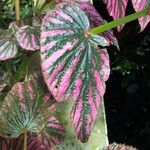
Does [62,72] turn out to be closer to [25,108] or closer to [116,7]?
[25,108]

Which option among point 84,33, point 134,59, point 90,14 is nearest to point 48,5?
point 90,14

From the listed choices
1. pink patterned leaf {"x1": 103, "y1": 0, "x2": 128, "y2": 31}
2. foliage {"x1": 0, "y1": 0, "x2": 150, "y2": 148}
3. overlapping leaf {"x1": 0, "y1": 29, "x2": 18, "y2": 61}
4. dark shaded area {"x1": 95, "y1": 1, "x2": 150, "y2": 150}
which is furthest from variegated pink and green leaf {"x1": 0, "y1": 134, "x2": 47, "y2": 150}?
dark shaded area {"x1": 95, "y1": 1, "x2": 150, "y2": 150}

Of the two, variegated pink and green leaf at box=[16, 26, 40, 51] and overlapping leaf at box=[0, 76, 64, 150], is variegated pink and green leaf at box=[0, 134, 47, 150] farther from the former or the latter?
variegated pink and green leaf at box=[16, 26, 40, 51]

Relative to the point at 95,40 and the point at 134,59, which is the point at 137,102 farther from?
the point at 95,40

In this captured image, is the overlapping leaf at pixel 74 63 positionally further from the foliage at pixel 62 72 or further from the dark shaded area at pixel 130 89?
the dark shaded area at pixel 130 89

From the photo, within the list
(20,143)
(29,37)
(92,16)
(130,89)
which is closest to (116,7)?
(92,16)
